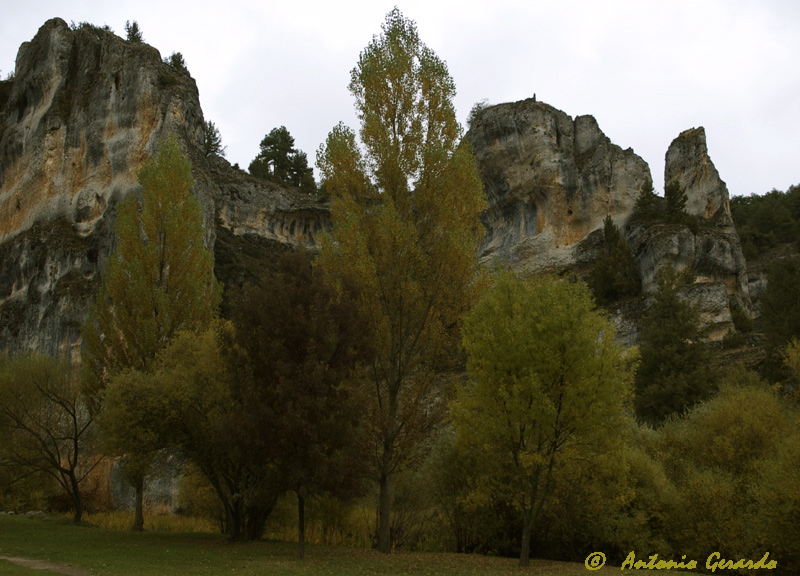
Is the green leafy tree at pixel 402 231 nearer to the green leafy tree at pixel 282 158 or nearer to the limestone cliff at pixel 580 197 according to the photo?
the limestone cliff at pixel 580 197

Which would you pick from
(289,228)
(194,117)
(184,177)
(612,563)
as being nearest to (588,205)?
(289,228)

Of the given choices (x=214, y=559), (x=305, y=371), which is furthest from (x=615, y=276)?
(x=214, y=559)

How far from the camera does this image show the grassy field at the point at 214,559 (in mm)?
12234

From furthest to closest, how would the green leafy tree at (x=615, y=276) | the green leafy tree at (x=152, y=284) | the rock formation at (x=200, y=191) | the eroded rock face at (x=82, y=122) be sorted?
the green leafy tree at (x=615, y=276)
the eroded rock face at (x=82, y=122)
the rock formation at (x=200, y=191)
the green leafy tree at (x=152, y=284)

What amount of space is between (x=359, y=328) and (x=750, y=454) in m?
12.1

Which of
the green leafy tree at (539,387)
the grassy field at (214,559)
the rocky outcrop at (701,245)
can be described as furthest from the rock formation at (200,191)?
the green leafy tree at (539,387)

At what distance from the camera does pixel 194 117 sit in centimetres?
3812

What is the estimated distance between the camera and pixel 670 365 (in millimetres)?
28516

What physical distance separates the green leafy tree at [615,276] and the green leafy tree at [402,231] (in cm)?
2873

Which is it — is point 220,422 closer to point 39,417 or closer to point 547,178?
point 39,417

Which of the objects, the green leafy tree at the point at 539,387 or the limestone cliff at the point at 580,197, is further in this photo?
the limestone cliff at the point at 580,197

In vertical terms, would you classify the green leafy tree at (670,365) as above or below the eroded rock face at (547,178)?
below

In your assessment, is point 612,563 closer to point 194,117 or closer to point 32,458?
point 32,458

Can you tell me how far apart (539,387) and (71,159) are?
35.9 m
